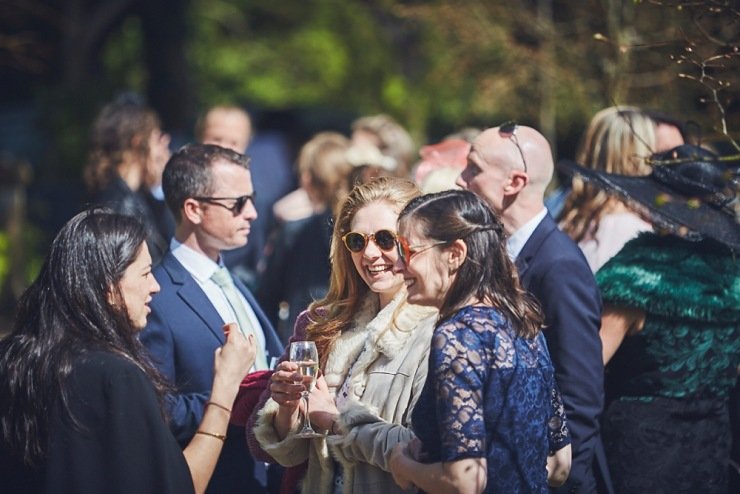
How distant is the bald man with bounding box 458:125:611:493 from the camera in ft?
13.7

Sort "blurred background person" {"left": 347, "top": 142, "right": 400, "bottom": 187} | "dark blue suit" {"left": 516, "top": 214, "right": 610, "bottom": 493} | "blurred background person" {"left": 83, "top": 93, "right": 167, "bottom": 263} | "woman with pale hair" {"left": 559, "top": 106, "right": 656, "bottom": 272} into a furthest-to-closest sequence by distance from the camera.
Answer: "blurred background person" {"left": 83, "top": 93, "right": 167, "bottom": 263} → "blurred background person" {"left": 347, "top": 142, "right": 400, "bottom": 187} → "woman with pale hair" {"left": 559, "top": 106, "right": 656, "bottom": 272} → "dark blue suit" {"left": 516, "top": 214, "right": 610, "bottom": 493}

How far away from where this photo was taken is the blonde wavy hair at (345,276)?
4.16 m

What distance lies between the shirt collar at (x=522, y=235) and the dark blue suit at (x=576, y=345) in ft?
0.63

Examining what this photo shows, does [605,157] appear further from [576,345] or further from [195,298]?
[195,298]

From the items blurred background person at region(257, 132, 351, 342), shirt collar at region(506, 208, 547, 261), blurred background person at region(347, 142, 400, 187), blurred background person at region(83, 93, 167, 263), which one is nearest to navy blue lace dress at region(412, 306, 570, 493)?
shirt collar at region(506, 208, 547, 261)

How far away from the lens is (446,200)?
3480 millimetres

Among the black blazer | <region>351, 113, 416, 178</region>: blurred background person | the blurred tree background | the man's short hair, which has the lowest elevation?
the black blazer

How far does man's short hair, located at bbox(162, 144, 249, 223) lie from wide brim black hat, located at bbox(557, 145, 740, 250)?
1.62 m

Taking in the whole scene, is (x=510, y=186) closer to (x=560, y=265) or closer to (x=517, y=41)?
(x=560, y=265)

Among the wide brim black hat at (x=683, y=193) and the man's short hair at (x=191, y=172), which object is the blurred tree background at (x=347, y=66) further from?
the man's short hair at (x=191, y=172)

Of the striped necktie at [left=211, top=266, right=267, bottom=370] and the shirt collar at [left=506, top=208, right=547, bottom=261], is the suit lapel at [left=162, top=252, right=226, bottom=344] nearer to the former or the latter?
the striped necktie at [left=211, top=266, right=267, bottom=370]

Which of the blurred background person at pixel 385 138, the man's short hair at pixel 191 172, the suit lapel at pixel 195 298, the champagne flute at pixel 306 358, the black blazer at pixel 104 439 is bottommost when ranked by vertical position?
the black blazer at pixel 104 439

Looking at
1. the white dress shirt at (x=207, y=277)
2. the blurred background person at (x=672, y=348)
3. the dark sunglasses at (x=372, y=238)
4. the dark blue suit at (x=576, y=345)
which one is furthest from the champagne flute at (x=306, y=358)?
the blurred background person at (x=672, y=348)

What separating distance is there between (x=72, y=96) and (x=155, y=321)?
11026 mm
